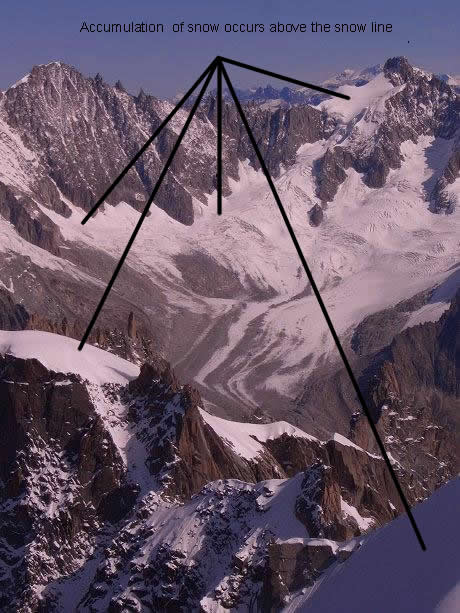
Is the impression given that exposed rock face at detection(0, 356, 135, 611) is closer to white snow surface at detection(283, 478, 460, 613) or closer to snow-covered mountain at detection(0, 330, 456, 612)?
snow-covered mountain at detection(0, 330, 456, 612)

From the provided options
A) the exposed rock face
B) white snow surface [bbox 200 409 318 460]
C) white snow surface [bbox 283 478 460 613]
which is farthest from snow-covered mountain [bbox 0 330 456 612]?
white snow surface [bbox 283 478 460 613]

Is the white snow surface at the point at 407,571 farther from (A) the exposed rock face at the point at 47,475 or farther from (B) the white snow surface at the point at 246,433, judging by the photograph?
(B) the white snow surface at the point at 246,433

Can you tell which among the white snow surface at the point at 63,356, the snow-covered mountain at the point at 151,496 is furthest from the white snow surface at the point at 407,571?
the white snow surface at the point at 63,356

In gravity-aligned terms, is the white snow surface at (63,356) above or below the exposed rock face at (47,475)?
above

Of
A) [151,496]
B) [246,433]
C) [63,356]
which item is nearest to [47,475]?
[63,356]

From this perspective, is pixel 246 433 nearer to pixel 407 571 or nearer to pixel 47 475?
pixel 47 475
